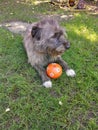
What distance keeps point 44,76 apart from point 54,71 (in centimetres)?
18

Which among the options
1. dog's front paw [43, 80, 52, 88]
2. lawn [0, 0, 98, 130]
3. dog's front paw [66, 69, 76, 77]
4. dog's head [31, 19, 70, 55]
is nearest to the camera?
lawn [0, 0, 98, 130]

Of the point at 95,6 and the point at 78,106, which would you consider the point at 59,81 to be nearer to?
the point at 78,106

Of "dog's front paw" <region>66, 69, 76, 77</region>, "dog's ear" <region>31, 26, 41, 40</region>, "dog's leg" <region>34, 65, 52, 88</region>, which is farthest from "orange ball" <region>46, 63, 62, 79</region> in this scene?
"dog's ear" <region>31, 26, 41, 40</region>

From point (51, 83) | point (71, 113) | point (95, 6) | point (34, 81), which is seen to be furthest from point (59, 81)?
point (95, 6)

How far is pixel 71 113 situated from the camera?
337 cm

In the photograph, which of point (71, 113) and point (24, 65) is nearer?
point (71, 113)

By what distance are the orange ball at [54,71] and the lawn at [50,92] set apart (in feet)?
0.38

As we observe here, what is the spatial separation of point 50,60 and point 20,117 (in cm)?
122

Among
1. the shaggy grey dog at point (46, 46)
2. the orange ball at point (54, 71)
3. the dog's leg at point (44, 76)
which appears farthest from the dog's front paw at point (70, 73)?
the dog's leg at point (44, 76)

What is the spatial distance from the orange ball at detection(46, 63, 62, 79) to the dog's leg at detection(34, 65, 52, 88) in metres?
0.08

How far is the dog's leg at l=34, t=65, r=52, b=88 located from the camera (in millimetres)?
3758

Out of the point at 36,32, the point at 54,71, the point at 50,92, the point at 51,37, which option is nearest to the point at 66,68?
the point at 54,71

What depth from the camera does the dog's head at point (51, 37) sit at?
362 centimetres

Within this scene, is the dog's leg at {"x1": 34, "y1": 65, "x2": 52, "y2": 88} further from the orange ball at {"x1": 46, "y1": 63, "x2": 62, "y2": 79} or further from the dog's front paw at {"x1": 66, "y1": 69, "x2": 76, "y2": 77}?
the dog's front paw at {"x1": 66, "y1": 69, "x2": 76, "y2": 77}
